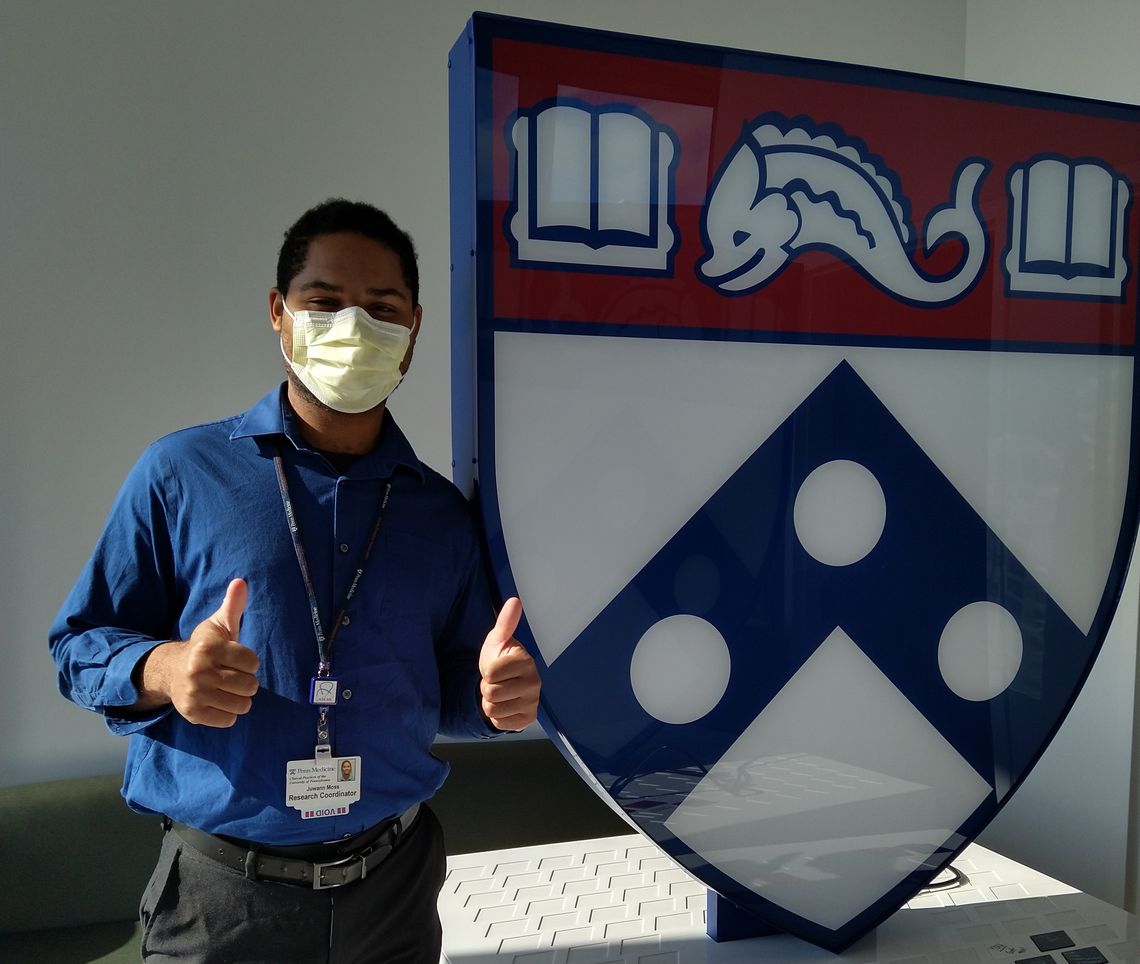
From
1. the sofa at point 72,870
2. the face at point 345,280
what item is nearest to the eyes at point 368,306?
the face at point 345,280

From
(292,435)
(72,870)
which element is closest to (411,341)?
(292,435)

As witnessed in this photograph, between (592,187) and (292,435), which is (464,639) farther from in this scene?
(592,187)

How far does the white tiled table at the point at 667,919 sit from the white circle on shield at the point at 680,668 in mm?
397

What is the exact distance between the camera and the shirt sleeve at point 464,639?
1351mm

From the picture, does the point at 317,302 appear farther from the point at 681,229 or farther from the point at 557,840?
the point at 557,840

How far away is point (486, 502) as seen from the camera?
135 cm

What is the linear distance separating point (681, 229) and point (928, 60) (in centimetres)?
207

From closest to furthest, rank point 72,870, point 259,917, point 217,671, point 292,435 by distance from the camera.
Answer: point 217,671 < point 259,917 < point 292,435 < point 72,870

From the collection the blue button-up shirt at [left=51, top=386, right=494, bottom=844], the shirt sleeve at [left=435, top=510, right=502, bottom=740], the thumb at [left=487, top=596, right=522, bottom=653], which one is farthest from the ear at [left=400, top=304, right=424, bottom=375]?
the thumb at [left=487, top=596, right=522, bottom=653]

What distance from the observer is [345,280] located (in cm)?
127

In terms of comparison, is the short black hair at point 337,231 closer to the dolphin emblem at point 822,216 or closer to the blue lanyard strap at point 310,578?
the blue lanyard strap at point 310,578

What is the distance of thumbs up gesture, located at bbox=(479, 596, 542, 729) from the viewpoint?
3.86 ft

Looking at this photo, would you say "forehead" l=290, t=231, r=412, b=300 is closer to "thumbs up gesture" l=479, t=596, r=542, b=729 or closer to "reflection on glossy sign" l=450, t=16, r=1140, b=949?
"reflection on glossy sign" l=450, t=16, r=1140, b=949

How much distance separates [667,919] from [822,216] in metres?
1.15
